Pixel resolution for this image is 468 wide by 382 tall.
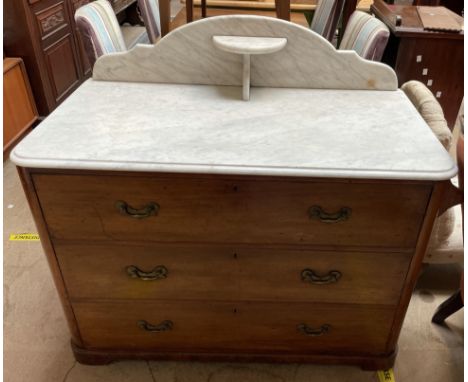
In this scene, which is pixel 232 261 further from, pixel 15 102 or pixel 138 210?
pixel 15 102

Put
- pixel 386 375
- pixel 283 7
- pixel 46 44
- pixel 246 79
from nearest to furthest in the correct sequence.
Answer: pixel 246 79 < pixel 386 375 < pixel 283 7 < pixel 46 44

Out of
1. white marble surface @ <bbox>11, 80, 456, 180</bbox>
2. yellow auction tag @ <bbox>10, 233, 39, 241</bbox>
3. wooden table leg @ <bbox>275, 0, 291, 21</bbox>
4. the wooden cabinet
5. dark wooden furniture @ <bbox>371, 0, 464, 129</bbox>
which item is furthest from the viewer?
the wooden cabinet

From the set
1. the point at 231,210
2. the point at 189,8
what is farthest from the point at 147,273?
the point at 189,8

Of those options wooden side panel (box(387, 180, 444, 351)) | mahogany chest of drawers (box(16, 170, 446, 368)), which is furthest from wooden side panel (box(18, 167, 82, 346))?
wooden side panel (box(387, 180, 444, 351))

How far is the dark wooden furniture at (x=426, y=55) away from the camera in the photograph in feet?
7.25

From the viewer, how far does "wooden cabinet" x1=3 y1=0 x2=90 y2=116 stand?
7.72ft

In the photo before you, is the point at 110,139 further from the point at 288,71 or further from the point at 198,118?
the point at 288,71

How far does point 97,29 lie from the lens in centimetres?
138

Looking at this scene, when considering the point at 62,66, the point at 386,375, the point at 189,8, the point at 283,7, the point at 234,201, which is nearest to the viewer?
the point at 234,201

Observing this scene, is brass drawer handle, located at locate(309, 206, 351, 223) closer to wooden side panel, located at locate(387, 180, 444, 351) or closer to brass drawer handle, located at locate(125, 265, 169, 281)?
wooden side panel, located at locate(387, 180, 444, 351)

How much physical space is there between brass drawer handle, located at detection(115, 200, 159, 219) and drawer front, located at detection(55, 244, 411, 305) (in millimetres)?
112

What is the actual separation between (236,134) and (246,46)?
0.27 meters

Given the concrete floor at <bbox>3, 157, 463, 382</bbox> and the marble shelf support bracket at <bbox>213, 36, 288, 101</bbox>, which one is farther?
the concrete floor at <bbox>3, 157, 463, 382</bbox>

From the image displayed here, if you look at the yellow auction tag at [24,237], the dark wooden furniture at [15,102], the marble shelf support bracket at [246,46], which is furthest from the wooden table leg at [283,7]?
the dark wooden furniture at [15,102]
